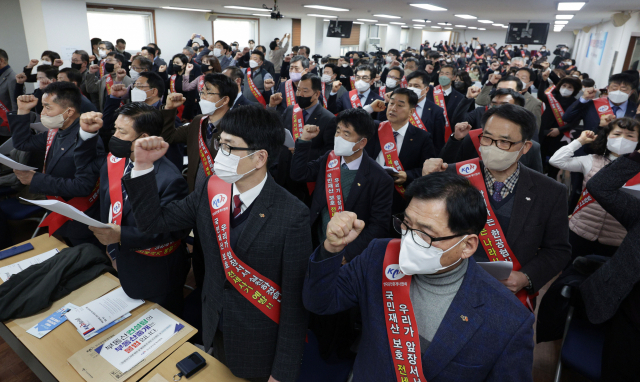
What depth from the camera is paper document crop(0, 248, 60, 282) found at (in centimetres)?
225

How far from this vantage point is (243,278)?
5.21ft

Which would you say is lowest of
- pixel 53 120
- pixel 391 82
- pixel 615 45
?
pixel 53 120

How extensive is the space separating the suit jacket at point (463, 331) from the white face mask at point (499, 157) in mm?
794

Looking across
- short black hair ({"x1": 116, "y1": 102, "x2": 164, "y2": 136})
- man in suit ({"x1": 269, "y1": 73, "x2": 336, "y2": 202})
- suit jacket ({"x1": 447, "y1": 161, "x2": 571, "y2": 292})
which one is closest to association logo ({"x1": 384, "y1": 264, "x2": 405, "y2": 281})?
suit jacket ({"x1": 447, "y1": 161, "x2": 571, "y2": 292})

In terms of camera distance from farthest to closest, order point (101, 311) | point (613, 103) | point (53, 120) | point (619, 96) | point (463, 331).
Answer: point (613, 103)
point (619, 96)
point (53, 120)
point (101, 311)
point (463, 331)

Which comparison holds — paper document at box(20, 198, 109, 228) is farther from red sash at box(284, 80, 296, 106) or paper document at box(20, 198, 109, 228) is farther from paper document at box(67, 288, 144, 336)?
red sash at box(284, 80, 296, 106)

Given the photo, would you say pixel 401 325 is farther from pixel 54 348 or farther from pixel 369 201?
pixel 54 348

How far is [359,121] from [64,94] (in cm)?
230

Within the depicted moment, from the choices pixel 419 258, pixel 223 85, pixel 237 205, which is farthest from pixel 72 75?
pixel 419 258

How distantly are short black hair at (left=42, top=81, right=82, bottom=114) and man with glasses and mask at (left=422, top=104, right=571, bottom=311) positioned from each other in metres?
2.96

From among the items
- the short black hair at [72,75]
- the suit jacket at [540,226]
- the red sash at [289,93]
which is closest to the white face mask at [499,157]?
the suit jacket at [540,226]

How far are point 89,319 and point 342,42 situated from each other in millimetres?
21293

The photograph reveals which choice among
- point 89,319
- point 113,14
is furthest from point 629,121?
point 113,14

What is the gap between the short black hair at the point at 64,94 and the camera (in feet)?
9.41
